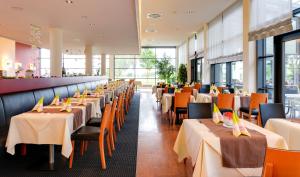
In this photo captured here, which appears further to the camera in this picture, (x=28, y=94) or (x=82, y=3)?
(x=82, y=3)

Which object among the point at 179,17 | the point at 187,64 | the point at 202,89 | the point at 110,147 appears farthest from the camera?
the point at 187,64

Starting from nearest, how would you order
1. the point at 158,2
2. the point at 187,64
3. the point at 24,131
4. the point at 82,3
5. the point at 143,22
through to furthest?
the point at 24,131
the point at 82,3
the point at 158,2
the point at 143,22
the point at 187,64

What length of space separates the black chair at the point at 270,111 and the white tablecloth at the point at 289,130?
0.20 metres

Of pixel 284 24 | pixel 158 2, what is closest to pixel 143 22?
pixel 158 2

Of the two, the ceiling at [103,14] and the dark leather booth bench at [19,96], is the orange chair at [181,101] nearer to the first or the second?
the ceiling at [103,14]

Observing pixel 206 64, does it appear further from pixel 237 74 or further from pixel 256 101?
pixel 256 101

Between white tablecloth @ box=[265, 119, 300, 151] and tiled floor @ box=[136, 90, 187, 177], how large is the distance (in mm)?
1310

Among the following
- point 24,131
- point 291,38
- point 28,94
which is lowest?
point 24,131

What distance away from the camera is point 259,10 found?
7195 mm

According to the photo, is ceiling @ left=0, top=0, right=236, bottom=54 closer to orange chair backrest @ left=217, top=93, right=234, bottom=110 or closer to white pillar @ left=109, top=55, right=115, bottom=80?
orange chair backrest @ left=217, top=93, right=234, bottom=110

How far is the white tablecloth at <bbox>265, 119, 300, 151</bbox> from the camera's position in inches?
116

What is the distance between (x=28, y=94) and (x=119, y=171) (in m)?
2.58

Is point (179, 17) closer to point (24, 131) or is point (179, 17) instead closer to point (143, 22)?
point (143, 22)

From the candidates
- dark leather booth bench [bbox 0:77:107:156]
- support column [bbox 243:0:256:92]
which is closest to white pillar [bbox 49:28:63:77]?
dark leather booth bench [bbox 0:77:107:156]
